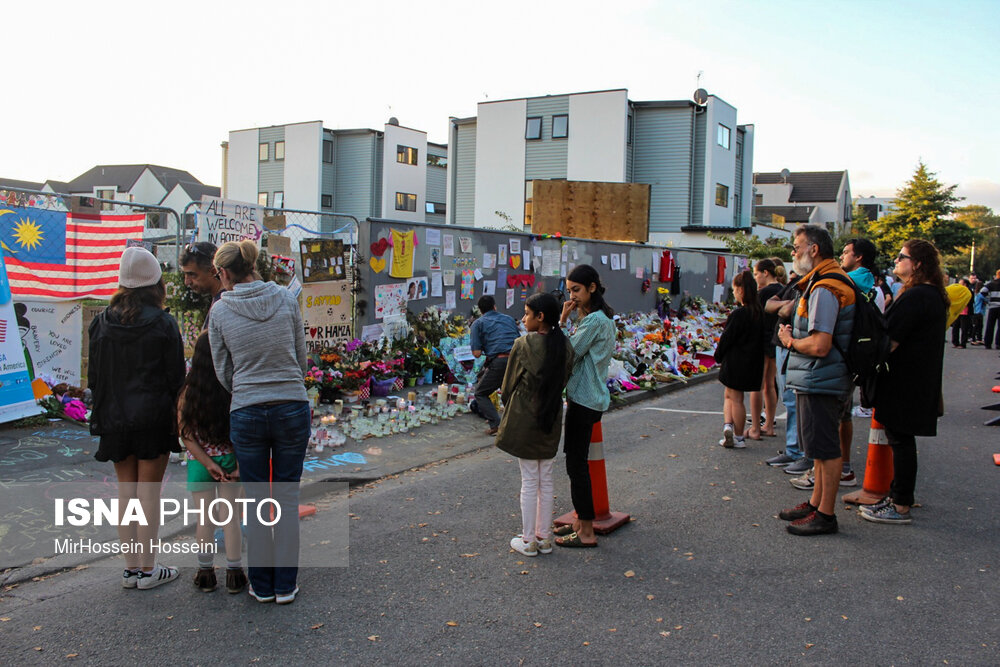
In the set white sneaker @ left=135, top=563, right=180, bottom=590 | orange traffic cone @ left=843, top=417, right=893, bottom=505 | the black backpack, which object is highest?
the black backpack

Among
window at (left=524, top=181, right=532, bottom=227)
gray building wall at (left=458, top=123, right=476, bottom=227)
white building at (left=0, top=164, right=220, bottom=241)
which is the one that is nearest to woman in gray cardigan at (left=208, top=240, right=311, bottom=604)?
window at (left=524, top=181, right=532, bottom=227)

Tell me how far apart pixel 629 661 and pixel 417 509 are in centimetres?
261

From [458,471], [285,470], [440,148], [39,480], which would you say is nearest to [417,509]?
[458,471]

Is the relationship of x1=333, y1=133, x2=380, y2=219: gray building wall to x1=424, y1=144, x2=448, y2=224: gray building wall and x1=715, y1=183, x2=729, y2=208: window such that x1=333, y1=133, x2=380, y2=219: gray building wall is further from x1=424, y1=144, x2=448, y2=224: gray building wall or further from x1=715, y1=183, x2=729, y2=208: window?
x1=715, y1=183, x2=729, y2=208: window

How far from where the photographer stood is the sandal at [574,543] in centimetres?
489

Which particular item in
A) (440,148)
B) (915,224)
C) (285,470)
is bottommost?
(285,470)

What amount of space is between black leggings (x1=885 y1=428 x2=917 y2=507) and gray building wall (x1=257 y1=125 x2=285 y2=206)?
4281 centimetres

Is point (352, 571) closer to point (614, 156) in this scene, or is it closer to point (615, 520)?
point (615, 520)

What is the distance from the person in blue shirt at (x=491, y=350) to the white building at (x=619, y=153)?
2547cm

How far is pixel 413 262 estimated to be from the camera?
10891 mm

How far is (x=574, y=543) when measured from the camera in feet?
16.1

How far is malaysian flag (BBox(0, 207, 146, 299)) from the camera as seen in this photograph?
24.1ft

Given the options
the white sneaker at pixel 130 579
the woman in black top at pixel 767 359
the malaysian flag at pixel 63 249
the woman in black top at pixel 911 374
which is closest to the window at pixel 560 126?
the woman in black top at pixel 767 359

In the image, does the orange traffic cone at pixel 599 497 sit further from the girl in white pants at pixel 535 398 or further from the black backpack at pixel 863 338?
the black backpack at pixel 863 338
